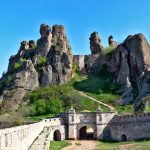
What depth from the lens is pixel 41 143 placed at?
48031 mm

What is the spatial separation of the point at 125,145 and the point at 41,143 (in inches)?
418

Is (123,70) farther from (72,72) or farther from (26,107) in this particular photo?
(26,107)

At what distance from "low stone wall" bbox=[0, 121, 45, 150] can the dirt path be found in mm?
4739

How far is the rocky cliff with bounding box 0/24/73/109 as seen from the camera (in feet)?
260

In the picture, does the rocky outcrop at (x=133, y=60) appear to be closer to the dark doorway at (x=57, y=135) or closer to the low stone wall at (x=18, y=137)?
the dark doorway at (x=57, y=135)

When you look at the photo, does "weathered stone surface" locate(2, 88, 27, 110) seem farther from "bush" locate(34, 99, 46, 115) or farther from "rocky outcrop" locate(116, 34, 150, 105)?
"rocky outcrop" locate(116, 34, 150, 105)

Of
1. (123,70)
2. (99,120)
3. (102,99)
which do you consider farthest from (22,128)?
(123,70)

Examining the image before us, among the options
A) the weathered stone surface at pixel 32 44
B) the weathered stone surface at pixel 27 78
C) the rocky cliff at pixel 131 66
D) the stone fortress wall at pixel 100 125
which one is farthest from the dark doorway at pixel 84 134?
the weathered stone surface at pixel 32 44

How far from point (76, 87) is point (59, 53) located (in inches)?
299

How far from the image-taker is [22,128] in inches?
1662

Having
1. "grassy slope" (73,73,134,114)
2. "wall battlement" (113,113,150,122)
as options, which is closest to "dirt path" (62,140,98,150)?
"wall battlement" (113,113,150,122)

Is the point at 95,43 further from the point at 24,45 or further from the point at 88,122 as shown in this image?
the point at 88,122

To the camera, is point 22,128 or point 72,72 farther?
point 72,72

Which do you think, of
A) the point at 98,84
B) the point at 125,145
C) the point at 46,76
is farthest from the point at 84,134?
the point at 46,76
